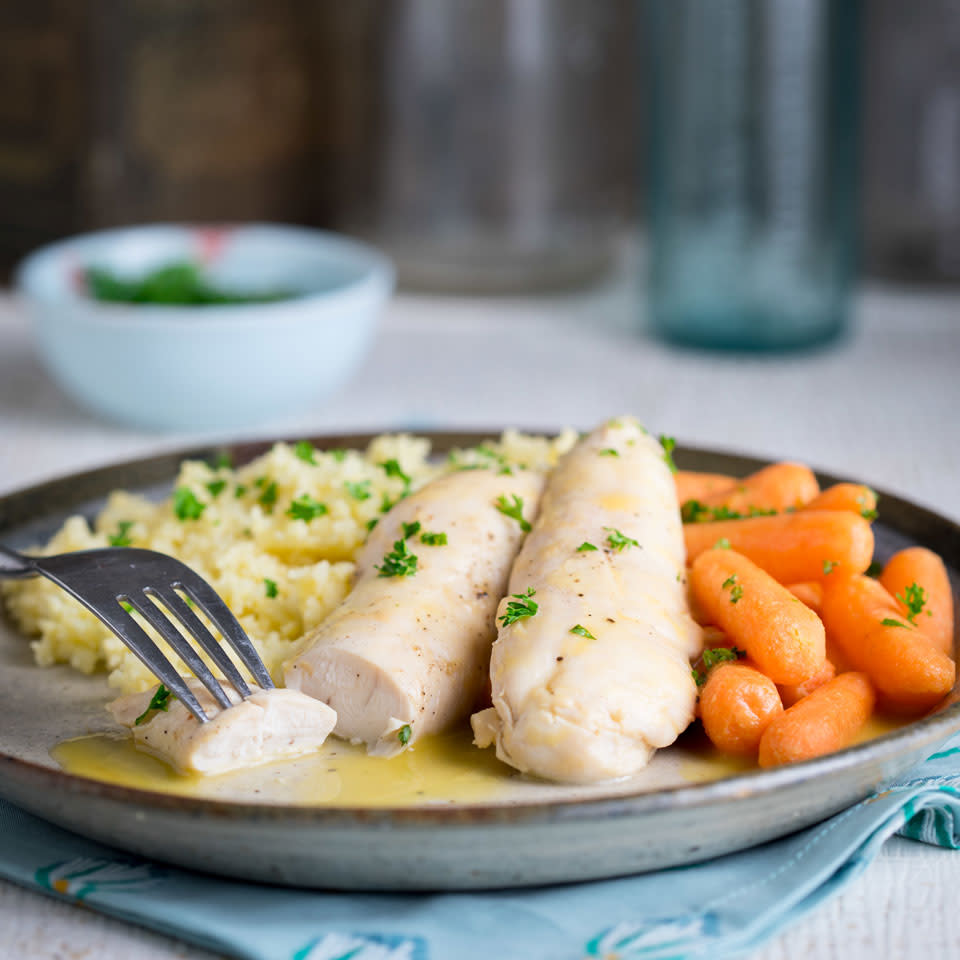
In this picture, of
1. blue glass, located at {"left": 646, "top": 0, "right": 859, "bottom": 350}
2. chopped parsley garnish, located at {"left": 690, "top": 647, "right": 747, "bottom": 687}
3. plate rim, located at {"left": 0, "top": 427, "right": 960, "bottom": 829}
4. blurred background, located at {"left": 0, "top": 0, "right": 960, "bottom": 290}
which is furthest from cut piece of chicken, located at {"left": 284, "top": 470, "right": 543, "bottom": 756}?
blurred background, located at {"left": 0, "top": 0, "right": 960, "bottom": 290}

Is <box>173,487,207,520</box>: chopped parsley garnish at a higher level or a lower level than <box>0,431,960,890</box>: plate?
higher

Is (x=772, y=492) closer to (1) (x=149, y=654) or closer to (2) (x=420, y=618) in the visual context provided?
(2) (x=420, y=618)

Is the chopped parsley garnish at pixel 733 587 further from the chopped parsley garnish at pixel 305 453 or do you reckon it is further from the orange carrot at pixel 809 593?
the chopped parsley garnish at pixel 305 453

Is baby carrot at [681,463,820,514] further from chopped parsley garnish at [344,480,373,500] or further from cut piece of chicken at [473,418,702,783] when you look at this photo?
chopped parsley garnish at [344,480,373,500]

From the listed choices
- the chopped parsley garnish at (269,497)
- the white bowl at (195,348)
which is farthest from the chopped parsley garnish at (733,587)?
the white bowl at (195,348)

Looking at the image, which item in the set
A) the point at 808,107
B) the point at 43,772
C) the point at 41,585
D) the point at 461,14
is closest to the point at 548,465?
the point at 41,585
